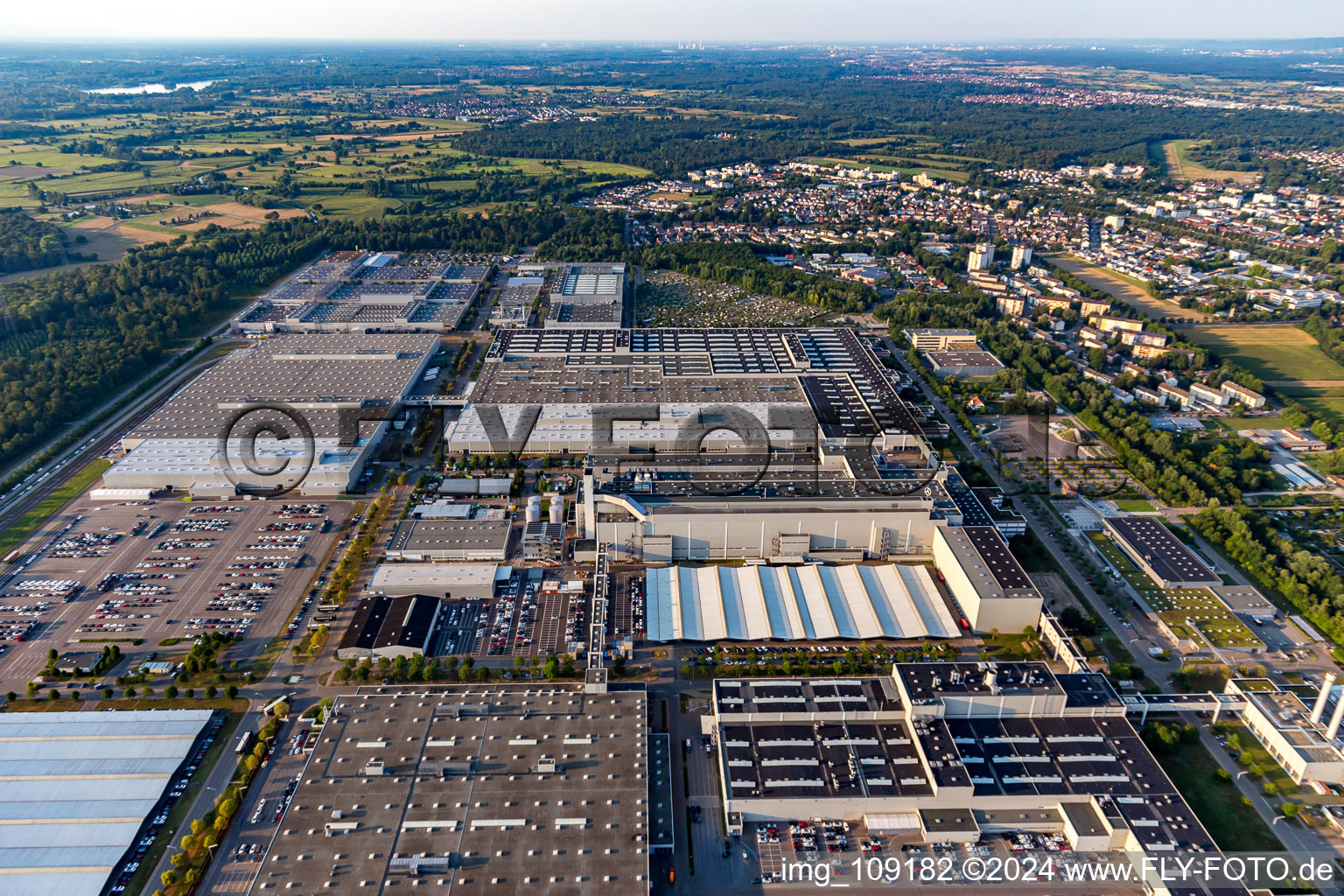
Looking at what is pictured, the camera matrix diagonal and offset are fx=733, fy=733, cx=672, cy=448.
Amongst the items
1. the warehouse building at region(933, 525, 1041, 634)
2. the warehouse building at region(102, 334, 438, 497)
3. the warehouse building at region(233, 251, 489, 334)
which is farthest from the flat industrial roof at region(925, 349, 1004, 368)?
the warehouse building at region(233, 251, 489, 334)

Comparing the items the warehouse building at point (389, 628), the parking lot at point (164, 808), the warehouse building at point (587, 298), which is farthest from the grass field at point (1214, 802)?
the warehouse building at point (587, 298)

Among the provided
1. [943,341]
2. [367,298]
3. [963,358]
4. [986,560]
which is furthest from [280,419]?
[943,341]

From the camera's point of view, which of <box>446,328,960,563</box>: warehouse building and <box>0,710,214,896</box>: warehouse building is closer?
<box>0,710,214,896</box>: warehouse building

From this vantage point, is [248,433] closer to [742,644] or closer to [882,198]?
[742,644]

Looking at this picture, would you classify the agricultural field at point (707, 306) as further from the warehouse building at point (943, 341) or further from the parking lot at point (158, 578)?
the parking lot at point (158, 578)

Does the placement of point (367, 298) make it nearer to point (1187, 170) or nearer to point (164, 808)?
point (164, 808)

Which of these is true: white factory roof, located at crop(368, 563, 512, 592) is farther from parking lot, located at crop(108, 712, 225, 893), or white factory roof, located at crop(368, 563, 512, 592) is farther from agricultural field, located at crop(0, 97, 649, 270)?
agricultural field, located at crop(0, 97, 649, 270)
